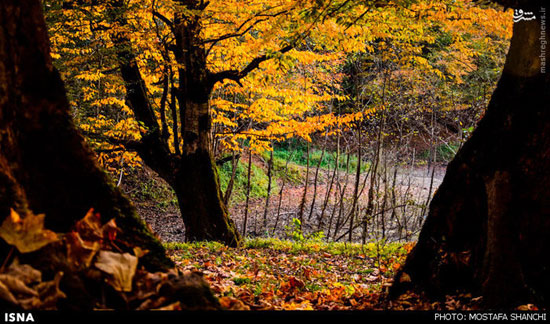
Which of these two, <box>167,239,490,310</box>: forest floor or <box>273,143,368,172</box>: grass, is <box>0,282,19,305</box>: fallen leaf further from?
<box>273,143,368,172</box>: grass

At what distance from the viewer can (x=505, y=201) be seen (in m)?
2.57

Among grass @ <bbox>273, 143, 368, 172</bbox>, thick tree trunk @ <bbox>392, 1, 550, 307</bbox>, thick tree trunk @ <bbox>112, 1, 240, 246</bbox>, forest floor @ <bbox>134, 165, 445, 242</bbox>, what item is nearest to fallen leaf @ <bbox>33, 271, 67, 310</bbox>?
thick tree trunk @ <bbox>392, 1, 550, 307</bbox>

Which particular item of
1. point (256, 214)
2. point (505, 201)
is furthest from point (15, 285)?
point (256, 214)

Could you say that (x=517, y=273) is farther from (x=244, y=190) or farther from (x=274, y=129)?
(x=244, y=190)

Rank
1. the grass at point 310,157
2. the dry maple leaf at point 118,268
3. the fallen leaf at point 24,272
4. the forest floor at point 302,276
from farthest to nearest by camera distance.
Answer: the grass at point 310,157, the forest floor at point 302,276, the dry maple leaf at point 118,268, the fallen leaf at point 24,272

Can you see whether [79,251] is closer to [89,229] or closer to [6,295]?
[89,229]

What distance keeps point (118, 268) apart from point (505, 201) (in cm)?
253

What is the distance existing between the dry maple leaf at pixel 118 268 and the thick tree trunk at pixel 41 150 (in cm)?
38

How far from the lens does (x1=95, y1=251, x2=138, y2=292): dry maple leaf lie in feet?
5.17

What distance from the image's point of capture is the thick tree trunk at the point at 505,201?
253 centimetres

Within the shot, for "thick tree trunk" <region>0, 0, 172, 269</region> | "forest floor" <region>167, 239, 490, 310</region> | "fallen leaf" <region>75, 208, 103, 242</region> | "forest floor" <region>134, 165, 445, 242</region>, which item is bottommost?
"forest floor" <region>134, 165, 445, 242</region>

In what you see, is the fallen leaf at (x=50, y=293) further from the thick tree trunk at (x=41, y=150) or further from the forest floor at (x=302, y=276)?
the forest floor at (x=302, y=276)

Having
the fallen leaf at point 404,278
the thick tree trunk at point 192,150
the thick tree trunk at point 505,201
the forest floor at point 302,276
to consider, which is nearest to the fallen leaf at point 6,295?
the forest floor at point 302,276

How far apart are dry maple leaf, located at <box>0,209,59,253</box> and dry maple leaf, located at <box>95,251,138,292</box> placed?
22 centimetres
